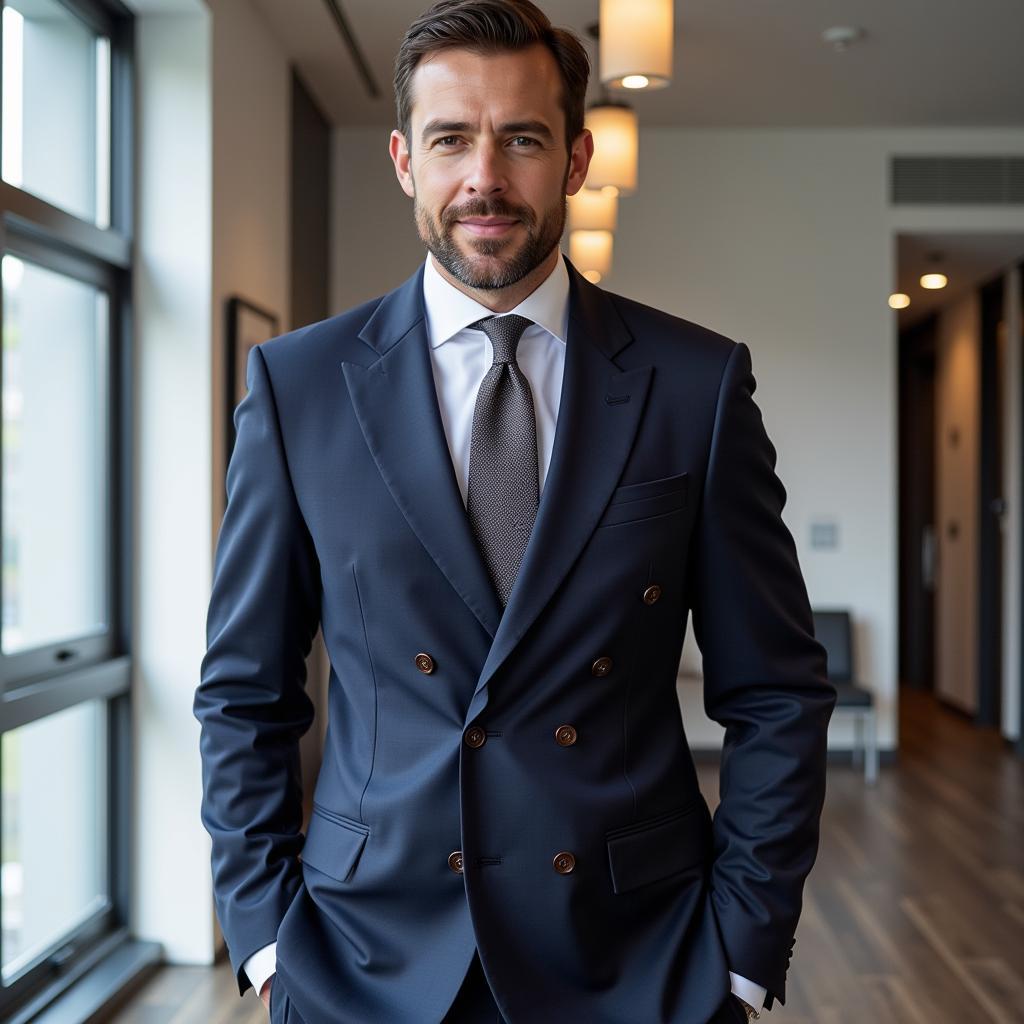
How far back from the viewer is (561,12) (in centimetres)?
502

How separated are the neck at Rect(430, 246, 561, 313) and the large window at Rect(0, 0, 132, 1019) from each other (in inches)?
70.5

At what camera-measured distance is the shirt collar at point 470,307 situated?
4.49ft

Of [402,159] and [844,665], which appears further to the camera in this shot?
[844,665]

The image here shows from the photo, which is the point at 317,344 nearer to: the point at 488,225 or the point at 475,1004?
the point at 488,225

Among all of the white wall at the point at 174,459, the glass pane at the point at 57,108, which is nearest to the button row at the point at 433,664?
the glass pane at the point at 57,108

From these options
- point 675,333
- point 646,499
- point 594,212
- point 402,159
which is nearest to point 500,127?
point 402,159

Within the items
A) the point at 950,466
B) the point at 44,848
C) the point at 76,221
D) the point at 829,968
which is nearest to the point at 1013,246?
the point at 950,466

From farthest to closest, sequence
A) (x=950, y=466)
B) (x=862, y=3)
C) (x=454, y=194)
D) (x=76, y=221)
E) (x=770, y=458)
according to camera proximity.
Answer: (x=950, y=466) < (x=862, y=3) < (x=76, y=221) < (x=770, y=458) < (x=454, y=194)

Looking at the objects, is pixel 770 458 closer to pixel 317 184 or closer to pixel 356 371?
pixel 356 371

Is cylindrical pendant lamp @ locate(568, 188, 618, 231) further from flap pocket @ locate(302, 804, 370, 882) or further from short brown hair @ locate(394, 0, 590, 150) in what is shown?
flap pocket @ locate(302, 804, 370, 882)

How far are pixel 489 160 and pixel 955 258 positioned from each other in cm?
674

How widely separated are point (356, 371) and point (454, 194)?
221mm

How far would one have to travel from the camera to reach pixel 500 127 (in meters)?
1.28

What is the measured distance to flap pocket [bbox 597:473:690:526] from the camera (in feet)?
4.25
